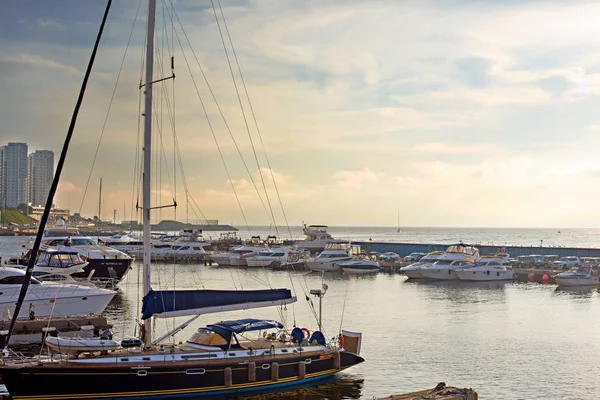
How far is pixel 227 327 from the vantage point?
981 inches

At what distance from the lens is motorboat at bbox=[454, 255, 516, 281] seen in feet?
242

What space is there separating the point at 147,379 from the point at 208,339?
287 centimetres

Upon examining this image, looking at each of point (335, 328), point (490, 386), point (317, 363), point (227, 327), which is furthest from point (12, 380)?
point (335, 328)

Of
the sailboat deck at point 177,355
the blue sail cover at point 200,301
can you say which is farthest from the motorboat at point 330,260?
the sailboat deck at point 177,355

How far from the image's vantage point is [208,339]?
2456cm

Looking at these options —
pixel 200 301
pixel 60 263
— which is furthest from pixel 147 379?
pixel 60 263

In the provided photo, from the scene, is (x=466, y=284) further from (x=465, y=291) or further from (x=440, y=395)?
(x=440, y=395)

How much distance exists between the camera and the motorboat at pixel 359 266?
8506 centimetres

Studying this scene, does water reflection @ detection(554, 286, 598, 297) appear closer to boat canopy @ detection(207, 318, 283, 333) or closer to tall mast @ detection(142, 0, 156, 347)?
boat canopy @ detection(207, 318, 283, 333)

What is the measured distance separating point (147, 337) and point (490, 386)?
1398cm

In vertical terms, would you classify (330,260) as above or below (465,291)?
above

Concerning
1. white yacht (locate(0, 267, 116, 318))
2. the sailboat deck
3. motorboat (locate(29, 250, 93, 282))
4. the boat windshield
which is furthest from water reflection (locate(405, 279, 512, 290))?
the sailboat deck

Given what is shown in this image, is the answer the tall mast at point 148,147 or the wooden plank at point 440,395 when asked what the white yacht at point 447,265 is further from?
the tall mast at point 148,147

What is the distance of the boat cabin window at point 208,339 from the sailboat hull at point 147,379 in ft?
3.14
